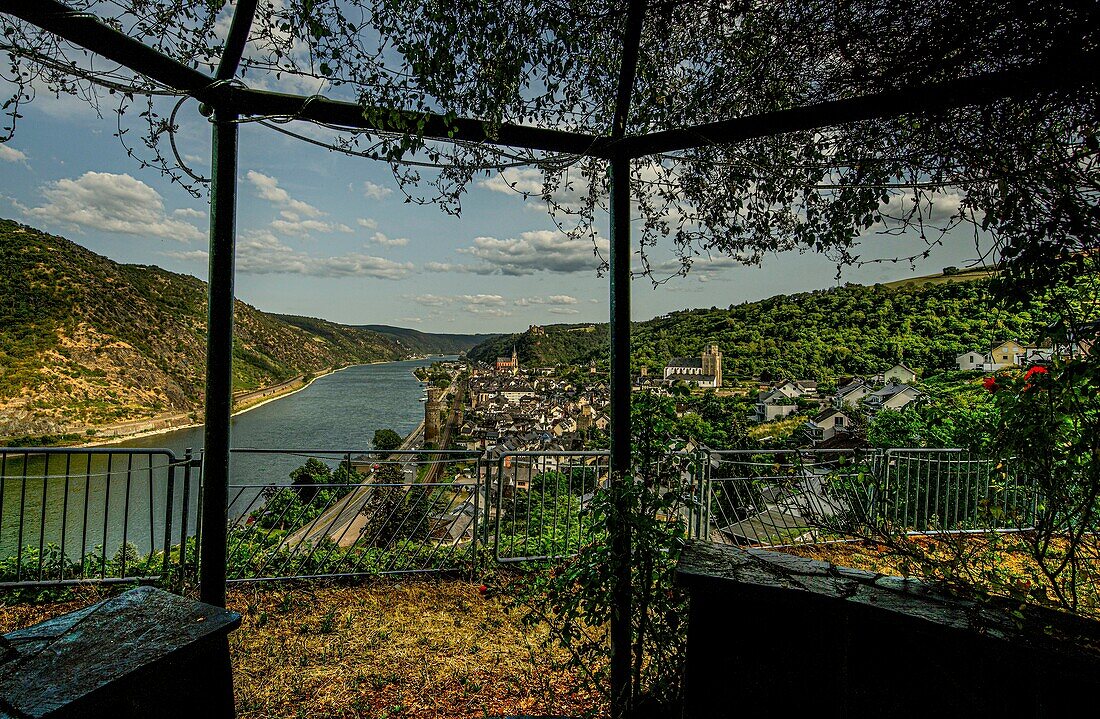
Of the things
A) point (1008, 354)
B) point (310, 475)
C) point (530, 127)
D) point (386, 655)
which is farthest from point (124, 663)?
point (310, 475)

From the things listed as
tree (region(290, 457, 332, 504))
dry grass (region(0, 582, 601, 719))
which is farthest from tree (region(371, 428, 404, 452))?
dry grass (region(0, 582, 601, 719))

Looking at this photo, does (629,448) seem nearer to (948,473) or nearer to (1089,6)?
(1089,6)

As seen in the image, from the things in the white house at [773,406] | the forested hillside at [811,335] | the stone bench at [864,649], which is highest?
the forested hillside at [811,335]

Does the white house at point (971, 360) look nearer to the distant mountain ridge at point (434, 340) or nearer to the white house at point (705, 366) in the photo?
the white house at point (705, 366)

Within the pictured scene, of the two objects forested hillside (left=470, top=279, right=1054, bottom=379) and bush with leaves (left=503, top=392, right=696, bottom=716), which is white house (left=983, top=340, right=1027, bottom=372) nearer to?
bush with leaves (left=503, top=392, right=696, bottom=716)

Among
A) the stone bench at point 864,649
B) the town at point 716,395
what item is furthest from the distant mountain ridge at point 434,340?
the stone bench at point 864,649

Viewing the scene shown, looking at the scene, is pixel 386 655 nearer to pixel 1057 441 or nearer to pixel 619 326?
pixel 619 326

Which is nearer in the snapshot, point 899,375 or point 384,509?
point 899,375
